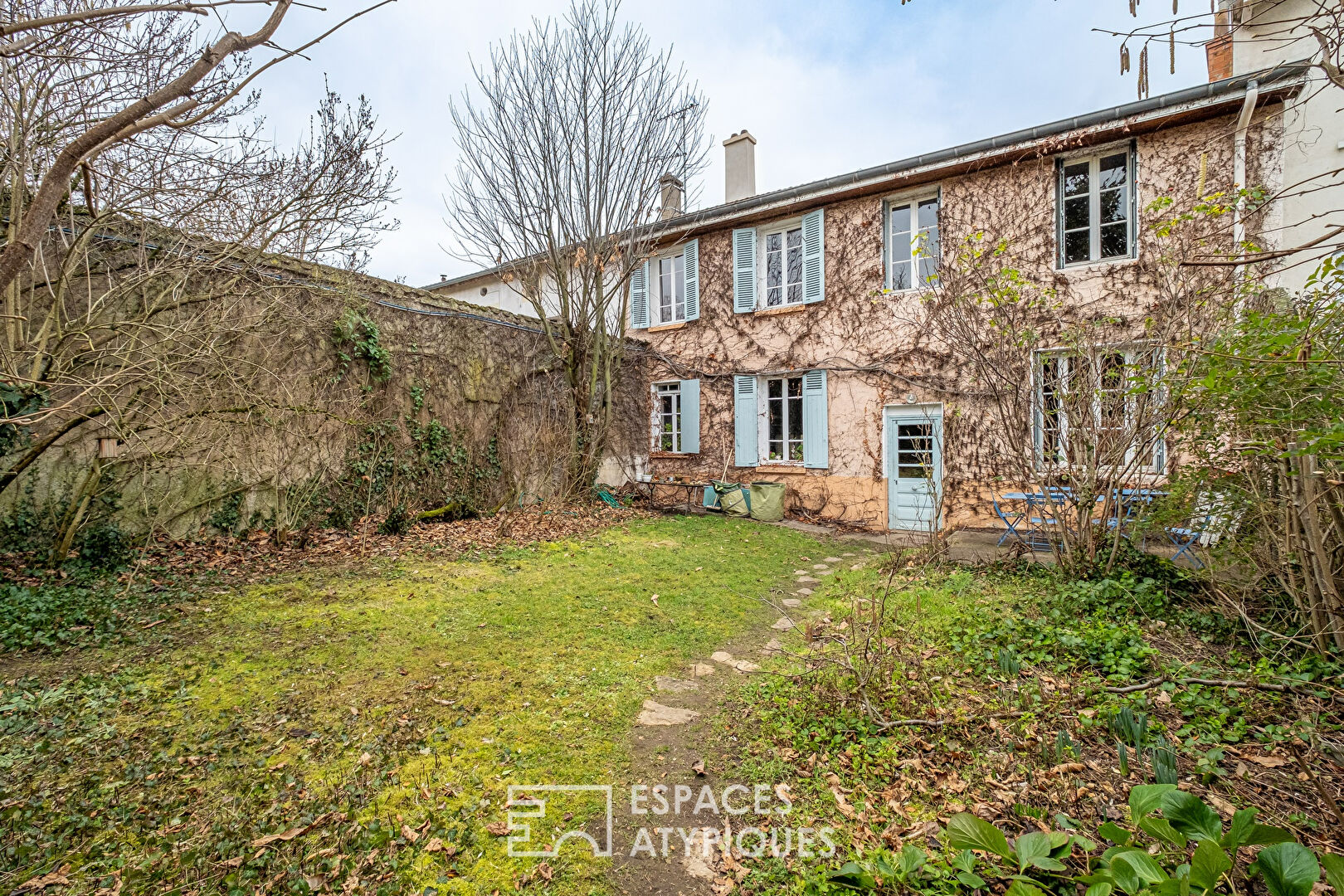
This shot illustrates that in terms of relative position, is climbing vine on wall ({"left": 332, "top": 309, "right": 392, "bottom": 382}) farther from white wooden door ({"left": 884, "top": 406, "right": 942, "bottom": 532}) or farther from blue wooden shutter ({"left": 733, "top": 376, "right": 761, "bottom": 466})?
white wooden door ({"left": 884, "top": 406, "right": 942, "bottom": 532})

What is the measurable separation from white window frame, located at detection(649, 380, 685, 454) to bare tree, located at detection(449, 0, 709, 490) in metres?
1.99

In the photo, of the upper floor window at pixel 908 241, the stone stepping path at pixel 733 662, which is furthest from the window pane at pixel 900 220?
the stone stepping path at pixel 733 662

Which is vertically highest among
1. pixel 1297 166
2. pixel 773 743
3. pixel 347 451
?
pixel 1297 166

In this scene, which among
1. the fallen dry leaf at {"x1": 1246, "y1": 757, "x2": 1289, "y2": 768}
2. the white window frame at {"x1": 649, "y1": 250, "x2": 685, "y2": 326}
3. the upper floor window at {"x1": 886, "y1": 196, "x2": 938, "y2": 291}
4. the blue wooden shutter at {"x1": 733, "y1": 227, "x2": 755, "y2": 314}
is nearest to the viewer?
the fallen dry leaf at {"x1": 1246, "y1": 757, "x2": 1289, "y2": 768}

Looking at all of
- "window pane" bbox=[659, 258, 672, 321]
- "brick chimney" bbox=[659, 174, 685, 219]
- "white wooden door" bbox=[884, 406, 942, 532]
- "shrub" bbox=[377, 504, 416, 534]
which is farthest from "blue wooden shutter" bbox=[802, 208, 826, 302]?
"shrub" bbox=[377, 504, 416, 534]

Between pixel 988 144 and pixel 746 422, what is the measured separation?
5.46 metres

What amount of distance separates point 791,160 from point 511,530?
9.16 metres

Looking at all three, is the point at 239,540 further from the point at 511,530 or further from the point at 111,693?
the point at 111,693

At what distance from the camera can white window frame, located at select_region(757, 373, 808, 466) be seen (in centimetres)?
1047

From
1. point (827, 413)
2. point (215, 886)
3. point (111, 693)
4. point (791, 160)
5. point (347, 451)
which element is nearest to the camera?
point (215, 886)

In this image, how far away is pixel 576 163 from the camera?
31.6ft

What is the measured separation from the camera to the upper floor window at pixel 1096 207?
25.4 feet

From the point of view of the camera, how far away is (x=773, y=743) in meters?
2.98

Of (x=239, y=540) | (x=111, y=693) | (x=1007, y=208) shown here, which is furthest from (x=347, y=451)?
(x=1007, y=208)
